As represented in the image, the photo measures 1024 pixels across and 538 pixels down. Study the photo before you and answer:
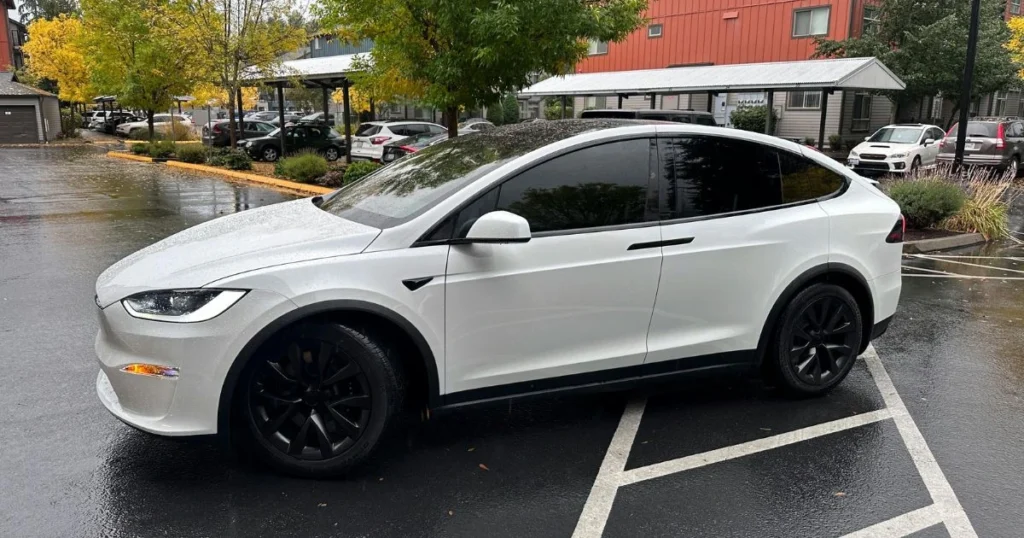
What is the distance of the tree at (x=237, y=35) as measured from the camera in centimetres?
1972

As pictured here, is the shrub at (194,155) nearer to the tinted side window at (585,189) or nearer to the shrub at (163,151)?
the shrub at (163,151)

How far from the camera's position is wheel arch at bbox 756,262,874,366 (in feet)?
15.0

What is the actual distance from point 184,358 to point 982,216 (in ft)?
39.4

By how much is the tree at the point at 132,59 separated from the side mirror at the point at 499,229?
69.8 ft

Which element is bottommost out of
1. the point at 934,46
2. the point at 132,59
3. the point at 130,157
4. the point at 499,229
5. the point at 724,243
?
the point at 130,157

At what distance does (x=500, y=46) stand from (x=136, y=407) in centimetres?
844

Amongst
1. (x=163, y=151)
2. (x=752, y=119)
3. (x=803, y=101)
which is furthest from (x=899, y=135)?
(x=163, y=151)

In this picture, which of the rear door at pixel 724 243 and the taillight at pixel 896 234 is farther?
the taillight at pixel 896 234

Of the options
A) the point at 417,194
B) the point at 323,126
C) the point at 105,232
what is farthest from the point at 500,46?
the point at 323,126

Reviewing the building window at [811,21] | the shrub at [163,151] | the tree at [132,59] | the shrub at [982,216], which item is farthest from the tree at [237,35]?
the building window at [811,21]

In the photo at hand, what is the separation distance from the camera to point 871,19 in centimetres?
3222

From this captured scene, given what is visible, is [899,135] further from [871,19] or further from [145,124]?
[145,124]

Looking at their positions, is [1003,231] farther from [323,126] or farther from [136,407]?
[323,126]

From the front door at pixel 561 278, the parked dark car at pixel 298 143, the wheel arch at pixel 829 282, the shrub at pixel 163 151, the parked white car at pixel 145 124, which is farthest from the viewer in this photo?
the parked white car at pixel 145 124
